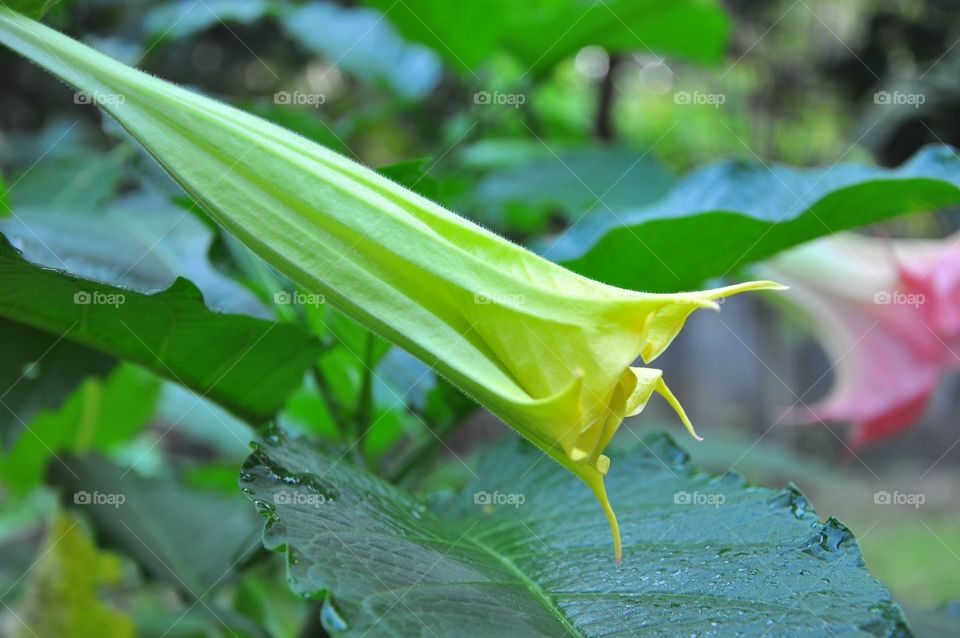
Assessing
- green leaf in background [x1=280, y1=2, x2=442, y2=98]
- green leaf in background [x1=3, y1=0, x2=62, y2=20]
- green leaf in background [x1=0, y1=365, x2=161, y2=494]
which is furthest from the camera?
green leaf in background [x1=280, y1=2, x2=442, y2=98]

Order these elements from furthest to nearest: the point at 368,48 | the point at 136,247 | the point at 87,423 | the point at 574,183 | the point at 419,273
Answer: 1. the point at 368,48
2. the point at 574,183
3. the point at 87,423
4. the point at 136,247
5. the point at 419,273

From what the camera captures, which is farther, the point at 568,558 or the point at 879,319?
the point at 879,319

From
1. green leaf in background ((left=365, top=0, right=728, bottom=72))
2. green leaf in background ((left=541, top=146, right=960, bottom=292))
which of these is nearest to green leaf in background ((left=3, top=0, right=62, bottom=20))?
green leaf in background ((left=541, top=146, right=960, bottom=292))

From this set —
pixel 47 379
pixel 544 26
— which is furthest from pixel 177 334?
pixel 544 26

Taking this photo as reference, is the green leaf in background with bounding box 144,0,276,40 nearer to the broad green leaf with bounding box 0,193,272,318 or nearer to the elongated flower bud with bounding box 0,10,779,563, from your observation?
the broad green leaf with bounding box 0,193,272,318

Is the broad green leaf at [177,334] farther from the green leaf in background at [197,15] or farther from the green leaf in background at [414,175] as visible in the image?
the green leaf in background at [197,15]

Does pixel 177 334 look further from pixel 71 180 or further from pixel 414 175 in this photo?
pixel 71 180

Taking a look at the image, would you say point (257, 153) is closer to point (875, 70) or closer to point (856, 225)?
point (856, 225)

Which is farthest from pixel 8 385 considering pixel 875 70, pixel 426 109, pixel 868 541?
pixel 868 541
